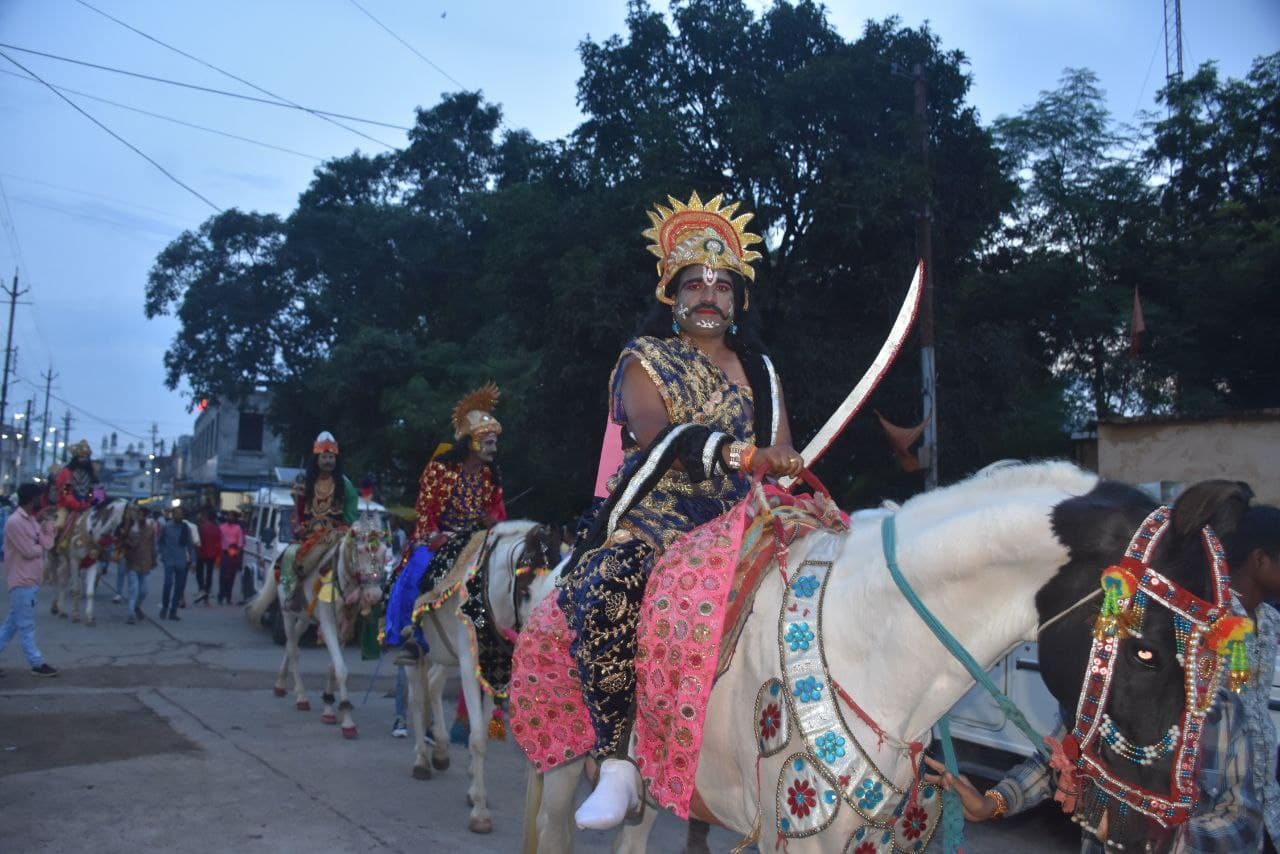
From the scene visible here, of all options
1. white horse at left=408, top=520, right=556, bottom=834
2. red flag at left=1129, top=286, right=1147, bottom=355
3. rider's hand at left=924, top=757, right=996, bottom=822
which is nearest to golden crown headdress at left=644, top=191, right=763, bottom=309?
rider's hand at left=924, top=757, right=996, bottom=822

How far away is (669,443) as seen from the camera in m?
3.15

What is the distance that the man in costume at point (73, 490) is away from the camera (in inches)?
723

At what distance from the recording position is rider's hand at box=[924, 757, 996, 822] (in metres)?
2.79

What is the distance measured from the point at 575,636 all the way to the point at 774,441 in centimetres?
108

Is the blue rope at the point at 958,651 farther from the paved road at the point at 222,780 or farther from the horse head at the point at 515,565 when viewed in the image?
the horse head at the point at 515,565

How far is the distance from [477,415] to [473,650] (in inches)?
82.9

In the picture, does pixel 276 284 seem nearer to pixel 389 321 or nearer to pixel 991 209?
pixel 389 321

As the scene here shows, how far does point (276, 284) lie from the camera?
3578 centimetres

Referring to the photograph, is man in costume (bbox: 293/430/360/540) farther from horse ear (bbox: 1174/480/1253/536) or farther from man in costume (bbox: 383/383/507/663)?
horse ear (bbox: 1174/480/1253/536)

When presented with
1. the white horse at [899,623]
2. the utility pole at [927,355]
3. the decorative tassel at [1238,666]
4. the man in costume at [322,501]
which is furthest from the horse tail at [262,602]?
the decorative tassel at [1238,666]

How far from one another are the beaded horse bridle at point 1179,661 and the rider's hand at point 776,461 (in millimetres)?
951

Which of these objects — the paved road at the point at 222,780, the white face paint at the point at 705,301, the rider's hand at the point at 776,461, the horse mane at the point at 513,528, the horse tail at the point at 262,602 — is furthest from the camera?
the horse tail at the point at 262,602

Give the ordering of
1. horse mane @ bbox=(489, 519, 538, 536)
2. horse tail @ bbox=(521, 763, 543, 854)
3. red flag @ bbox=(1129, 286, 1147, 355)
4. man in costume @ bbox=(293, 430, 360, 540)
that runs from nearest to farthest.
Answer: horse tail @ bbox=(521, 763, 543, 854) < horse mane @ bbox=(489, 519, 538, 536) < man in costume @ bbox=(293, 430, 360, 540) < red flag @ bbox=(1129, 286, 1147, 355)

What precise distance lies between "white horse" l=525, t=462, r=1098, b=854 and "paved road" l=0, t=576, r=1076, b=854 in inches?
126
